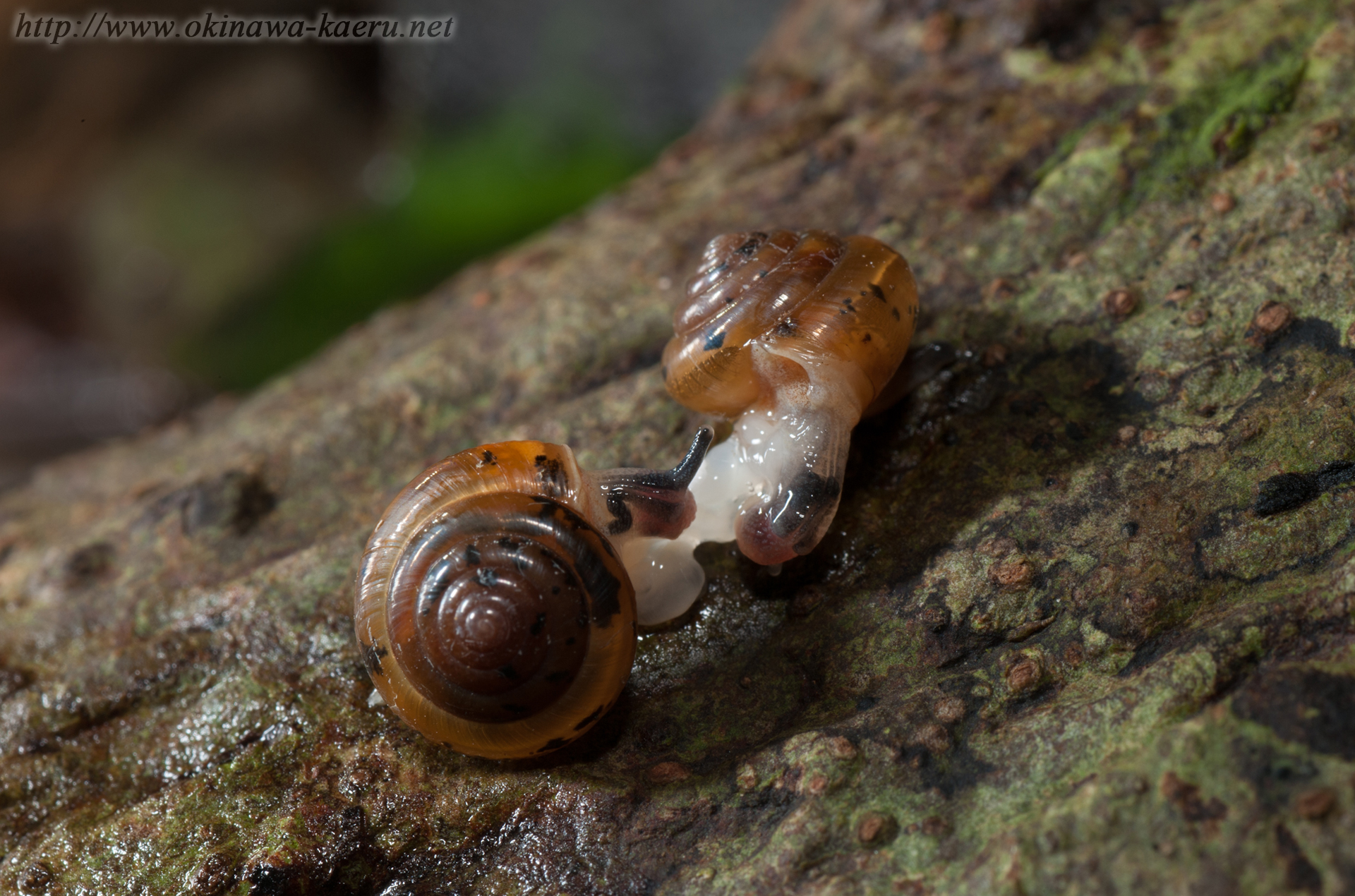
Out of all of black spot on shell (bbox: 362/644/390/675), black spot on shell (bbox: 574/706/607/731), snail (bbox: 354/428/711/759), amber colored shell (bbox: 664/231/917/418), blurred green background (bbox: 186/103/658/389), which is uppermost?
amber colored shell (bbox: 664/231/917/418)

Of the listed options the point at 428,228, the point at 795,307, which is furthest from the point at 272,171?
the point at 795,307

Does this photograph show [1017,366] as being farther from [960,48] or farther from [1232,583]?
[960,48]

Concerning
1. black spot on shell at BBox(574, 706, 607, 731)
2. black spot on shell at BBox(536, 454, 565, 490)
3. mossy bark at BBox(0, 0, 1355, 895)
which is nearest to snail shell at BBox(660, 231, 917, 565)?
mossy bark at BBox(0, 0, 1355, 895)

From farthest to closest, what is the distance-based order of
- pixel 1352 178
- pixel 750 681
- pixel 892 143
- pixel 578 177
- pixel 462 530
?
pixel 578 177
pixel 892 143
pixel 1352 178
pixel 750 681
pixel 462 530

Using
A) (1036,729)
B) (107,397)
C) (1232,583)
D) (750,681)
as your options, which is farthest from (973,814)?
(107,397)

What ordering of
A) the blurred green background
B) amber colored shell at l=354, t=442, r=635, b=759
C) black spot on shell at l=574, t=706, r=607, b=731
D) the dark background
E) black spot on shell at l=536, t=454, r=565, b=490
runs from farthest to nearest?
the dark background
the blurred green background
black spot on shell at l=536, t=454, r=565, b=490
black spot on shell at l=574, t=706, r=607, b=731
amber colored shell at l=354, t=442, r=635, b=759

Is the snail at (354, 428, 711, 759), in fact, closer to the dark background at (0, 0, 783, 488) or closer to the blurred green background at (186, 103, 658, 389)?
the blurred green background at (186, 103, 658, 389)
